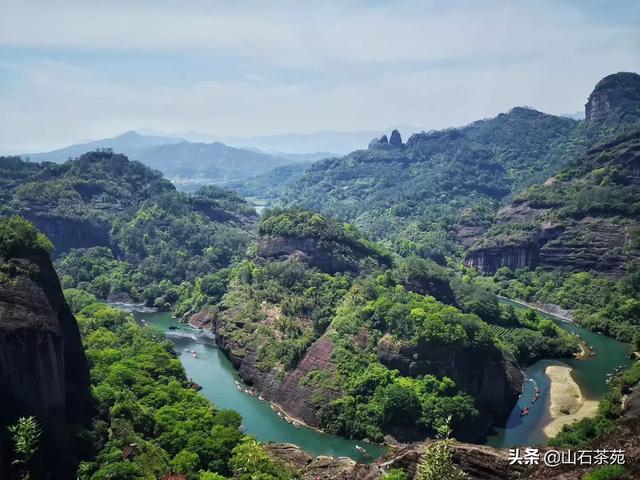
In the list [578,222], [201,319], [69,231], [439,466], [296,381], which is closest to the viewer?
[439,466]

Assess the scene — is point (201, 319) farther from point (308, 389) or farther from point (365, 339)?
point (308, 389)

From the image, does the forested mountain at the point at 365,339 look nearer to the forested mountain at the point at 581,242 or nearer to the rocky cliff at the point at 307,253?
the rocky cliff at the point at 307,253

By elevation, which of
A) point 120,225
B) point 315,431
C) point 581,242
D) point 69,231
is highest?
point 120,225

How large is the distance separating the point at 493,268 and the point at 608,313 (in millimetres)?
36522

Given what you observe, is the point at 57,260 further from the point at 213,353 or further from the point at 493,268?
the point at 493,268

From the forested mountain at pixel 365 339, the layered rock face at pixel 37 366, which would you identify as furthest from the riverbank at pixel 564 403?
the layered rock face at pixel 37 366

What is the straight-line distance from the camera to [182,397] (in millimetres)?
54594

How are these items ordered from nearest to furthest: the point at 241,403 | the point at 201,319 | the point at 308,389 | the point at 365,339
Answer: the point at 308,389 → the point at 241,403 → the point at 365,339 → the point at 201,319

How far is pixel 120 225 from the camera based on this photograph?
131125 millimetres

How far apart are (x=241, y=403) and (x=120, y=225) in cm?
7882

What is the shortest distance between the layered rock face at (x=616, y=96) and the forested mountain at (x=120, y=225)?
127m

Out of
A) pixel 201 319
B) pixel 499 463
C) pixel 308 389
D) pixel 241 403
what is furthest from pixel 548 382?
pixel 201 319

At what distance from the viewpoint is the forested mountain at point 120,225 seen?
11506 cm

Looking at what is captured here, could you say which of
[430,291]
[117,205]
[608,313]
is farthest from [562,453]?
[117,205]
